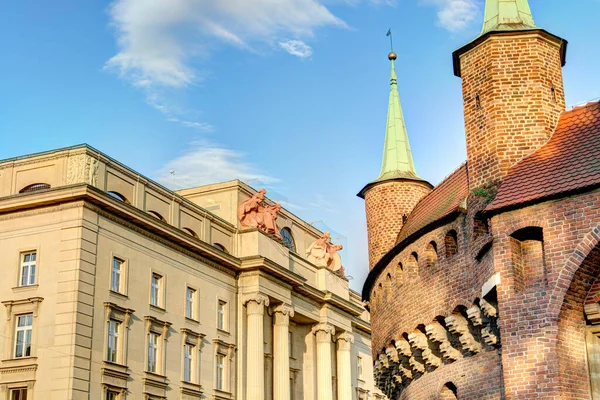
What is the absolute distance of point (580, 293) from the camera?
78.2ft

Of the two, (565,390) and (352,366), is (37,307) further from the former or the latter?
(352,366)

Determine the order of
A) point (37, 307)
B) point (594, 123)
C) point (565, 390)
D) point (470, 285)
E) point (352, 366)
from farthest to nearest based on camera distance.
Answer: point (352, 366)
point (37, 307)
point (470, 285)
point (594, 123)
point (565, 390)

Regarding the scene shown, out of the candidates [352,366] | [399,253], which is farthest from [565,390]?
[352,366]

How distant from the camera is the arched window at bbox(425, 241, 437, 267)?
31484 millimetres

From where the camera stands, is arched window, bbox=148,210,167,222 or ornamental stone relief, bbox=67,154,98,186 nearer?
ornamental stone relief, bbox=67,154,98,186

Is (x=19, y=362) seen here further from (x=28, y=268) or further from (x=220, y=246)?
(x=220, y=246)

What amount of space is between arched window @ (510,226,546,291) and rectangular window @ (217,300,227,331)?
26955mm

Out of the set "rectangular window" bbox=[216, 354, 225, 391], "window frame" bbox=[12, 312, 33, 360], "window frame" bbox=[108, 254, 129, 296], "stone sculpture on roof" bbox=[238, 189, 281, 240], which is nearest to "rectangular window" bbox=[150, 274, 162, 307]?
"window frame" bbox=[108, 254, 129, 296]

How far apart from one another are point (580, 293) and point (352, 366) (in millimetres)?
43899

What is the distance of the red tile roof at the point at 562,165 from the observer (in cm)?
2412

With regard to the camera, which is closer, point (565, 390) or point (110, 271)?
point (565, 390)

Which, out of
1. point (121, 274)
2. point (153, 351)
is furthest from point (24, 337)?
point (153, 351)

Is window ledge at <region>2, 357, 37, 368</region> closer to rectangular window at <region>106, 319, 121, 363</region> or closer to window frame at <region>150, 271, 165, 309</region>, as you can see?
rectangular window at <region>106, 319, 121, 363</region>

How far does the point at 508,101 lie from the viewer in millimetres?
27844
